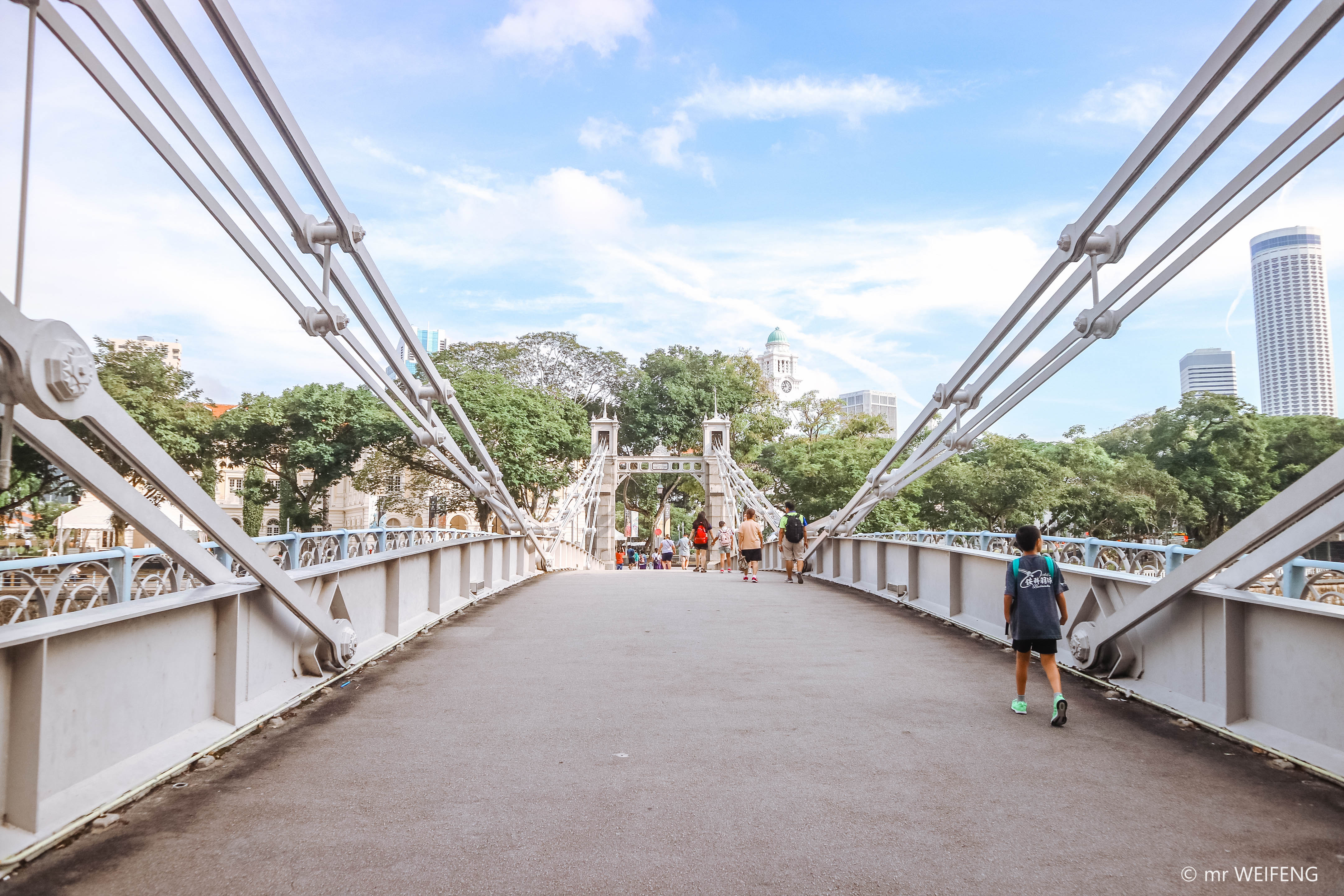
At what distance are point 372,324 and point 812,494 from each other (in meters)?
35.9

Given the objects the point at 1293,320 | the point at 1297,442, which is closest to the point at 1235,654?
the point at 1297,442

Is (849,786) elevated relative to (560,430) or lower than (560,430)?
lower

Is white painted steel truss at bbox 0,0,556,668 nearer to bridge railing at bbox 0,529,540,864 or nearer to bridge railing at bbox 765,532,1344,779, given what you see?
bridge railing at bbox 0,529,540,864

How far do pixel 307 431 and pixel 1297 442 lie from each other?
39010 millimetres

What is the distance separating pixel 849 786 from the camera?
172 inches

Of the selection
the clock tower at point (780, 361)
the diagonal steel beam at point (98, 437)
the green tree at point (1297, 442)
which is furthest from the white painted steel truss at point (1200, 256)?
the clock tower at point (780, 361)

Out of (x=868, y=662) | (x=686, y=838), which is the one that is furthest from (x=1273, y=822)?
(x=868, y=662)

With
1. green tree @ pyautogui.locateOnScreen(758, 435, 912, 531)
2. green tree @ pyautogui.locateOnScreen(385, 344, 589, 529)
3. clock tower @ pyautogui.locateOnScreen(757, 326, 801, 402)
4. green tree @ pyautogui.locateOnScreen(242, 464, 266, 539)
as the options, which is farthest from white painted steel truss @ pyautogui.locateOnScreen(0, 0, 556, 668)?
clock tower @ pyautogui.locateOnScreen(757, 326, 801, 402)

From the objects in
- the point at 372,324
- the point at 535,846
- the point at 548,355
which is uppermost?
the point at 548,355

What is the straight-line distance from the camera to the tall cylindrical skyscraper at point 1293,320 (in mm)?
84625

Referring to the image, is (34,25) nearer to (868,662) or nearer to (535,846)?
(535,846)

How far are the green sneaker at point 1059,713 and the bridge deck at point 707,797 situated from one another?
5 centimetres

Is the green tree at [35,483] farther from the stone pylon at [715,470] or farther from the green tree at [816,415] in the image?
the green tree at [816,415]

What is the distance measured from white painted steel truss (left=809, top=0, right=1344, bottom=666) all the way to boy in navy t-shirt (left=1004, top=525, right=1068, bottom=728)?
0.61 metres
